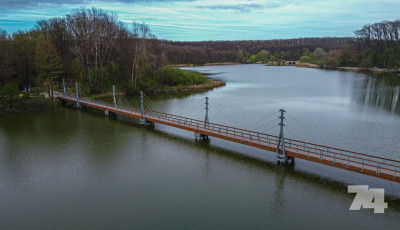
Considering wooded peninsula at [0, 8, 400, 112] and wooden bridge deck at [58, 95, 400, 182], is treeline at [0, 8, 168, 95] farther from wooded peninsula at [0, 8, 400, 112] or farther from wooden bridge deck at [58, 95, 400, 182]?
wooden bridge deck at [58, 95, 400, 182]

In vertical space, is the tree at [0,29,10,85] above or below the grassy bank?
above

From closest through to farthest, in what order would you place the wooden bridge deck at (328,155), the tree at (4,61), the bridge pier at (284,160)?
the wooden bridge deck at (328,155)
the bridge pier at (284,160)
the tree at (4,61)

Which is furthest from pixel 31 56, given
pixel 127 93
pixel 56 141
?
pixel 56 141

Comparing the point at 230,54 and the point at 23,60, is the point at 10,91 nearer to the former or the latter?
the point at 23,60

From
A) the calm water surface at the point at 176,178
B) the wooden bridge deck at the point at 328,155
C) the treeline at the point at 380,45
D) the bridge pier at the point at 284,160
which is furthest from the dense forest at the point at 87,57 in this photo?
the treeline at the point at 380,45

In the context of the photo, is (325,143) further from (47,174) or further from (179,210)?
(47,174)

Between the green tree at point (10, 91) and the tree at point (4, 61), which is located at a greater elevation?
the tree at point (4, 61)

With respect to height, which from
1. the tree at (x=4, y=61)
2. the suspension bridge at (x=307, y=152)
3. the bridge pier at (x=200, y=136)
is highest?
the tree at (x=4, y=61)

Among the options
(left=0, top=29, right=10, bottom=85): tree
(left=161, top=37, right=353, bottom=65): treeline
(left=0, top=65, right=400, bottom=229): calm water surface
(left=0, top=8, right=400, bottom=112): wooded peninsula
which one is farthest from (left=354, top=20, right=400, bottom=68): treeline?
(left=0, top=29, right=10, bottom=85): tree

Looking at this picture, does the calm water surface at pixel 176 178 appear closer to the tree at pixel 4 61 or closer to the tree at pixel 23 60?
the tree at pixel 4 61
